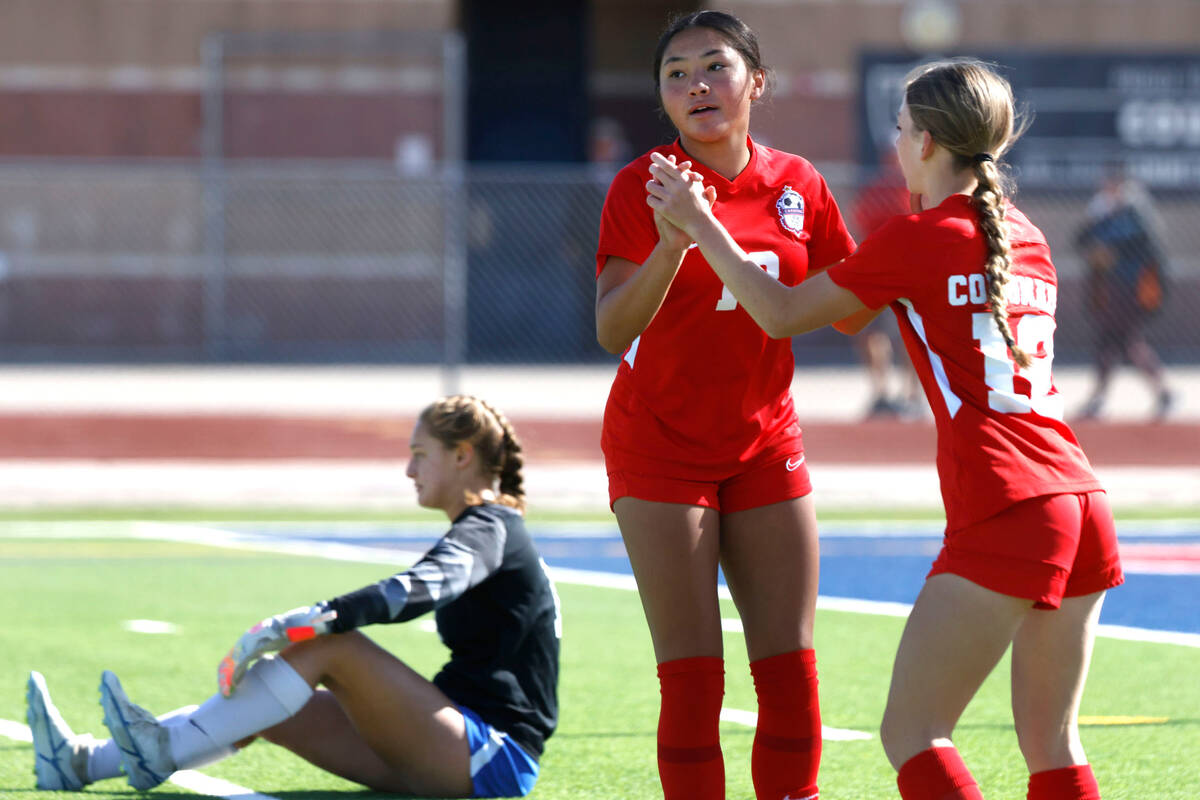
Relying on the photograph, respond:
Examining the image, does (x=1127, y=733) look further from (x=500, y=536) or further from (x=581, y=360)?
(x=581, y=360)

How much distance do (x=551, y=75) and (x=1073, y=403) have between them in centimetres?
1075

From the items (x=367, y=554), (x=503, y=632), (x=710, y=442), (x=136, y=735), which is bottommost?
(x=367, y=554)

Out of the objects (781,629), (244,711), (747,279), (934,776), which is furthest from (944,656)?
(244,711)

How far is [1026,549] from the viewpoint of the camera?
11.1ft

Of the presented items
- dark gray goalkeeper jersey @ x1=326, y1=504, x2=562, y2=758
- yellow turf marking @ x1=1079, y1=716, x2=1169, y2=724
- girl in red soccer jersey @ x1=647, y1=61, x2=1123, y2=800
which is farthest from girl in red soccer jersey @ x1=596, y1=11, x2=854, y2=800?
yellow turf marking @ x1=1079, y1=716, x2=1169, y2=724

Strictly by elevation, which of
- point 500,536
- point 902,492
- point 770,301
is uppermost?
point 770,301

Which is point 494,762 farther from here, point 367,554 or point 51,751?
point 367,554

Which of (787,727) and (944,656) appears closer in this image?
(944,656)

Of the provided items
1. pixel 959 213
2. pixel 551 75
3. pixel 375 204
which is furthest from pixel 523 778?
pixel 551 75

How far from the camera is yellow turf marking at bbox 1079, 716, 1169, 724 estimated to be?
5.76m

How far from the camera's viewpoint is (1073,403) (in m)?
17.5

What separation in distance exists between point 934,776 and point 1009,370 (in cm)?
82

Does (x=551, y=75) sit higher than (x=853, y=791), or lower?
higher

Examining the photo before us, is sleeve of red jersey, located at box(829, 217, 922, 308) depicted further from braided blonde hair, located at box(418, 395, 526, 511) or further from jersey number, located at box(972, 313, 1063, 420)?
braided blonde hair, located at box(418, 395, 526, 511)
